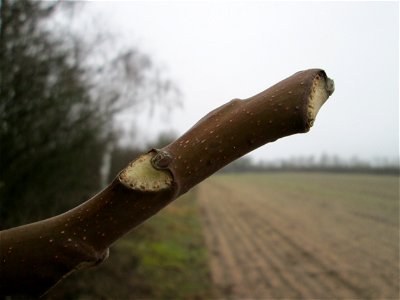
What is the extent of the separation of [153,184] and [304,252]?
13.5 meters

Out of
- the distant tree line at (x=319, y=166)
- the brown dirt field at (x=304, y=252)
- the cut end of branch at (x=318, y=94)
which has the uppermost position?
the cut end of branch at (x=318, y=94)

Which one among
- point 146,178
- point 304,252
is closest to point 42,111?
point 146,178

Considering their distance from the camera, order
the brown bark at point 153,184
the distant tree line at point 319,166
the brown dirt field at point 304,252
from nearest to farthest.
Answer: the brown bark at point 153,184 < the brown dirt field at point 304,252 < the distant tree line at point 319,166

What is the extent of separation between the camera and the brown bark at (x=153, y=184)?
58 centimetres

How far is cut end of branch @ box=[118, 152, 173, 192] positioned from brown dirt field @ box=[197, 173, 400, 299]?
8958mm

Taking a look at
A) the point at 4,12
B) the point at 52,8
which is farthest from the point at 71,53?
the point at 4,12

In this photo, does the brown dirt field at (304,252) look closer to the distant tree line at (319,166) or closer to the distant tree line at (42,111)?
the distant tree line at (42,111)

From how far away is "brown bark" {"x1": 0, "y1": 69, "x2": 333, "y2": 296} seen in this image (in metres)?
0.58

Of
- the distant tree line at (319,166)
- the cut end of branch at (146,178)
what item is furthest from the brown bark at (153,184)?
the distant tree line at (319,166)

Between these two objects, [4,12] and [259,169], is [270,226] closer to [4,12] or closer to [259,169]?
[4,12]

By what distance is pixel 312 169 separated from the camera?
3381 inches

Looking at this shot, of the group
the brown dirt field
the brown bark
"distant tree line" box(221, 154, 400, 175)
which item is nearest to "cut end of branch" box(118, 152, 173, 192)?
the brown bark

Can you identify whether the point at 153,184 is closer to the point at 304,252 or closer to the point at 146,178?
the point at 146,178

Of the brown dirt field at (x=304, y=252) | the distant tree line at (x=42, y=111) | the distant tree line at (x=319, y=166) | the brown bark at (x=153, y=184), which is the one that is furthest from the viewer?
the distant tree line at (x=319, y=166)
